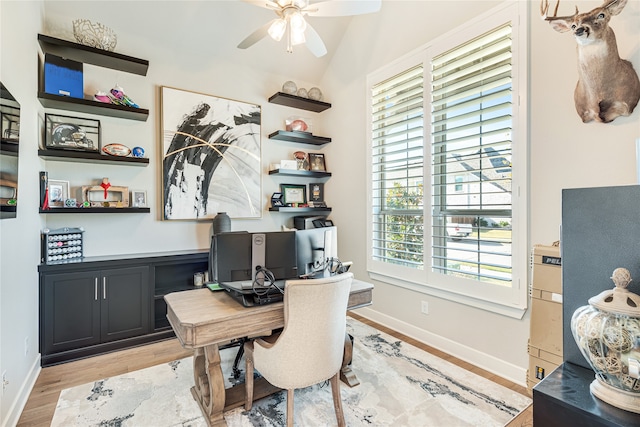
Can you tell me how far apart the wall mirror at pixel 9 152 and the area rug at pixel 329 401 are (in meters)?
1.37

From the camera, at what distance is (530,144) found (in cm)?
226

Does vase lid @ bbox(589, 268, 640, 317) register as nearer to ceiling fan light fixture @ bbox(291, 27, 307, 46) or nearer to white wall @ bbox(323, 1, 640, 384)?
white wall @ bbox(323, 1, 640, 384)

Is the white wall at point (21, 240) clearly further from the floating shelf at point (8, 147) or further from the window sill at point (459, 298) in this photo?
the window sill at point (459, 298)

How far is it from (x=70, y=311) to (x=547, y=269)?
12.4 feet

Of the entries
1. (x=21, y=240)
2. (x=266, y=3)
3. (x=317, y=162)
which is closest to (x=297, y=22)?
(x=266, y=3)

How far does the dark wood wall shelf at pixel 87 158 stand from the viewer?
272 centimetres

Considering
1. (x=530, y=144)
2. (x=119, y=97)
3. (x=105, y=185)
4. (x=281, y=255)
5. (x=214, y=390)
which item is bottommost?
(x=214, y=390)

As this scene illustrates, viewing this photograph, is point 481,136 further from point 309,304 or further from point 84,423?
point 84,423

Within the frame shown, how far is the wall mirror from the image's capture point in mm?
1654

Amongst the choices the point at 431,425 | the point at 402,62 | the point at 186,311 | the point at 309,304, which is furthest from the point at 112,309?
the point at 402,62

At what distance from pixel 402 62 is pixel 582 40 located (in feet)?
5.65

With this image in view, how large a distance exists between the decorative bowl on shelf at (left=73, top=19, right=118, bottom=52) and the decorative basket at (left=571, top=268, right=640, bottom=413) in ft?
13.0

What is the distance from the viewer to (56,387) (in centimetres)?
229

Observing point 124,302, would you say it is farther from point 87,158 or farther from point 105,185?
point 87,158
